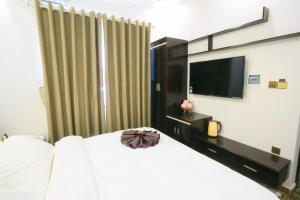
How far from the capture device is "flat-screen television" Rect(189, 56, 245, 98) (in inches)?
78.3

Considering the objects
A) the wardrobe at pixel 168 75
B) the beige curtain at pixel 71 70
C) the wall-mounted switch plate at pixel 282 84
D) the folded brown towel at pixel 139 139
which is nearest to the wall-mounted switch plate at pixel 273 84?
the wall-mounted switch plate at pixel 282 84

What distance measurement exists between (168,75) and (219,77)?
814 mm

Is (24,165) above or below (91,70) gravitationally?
below

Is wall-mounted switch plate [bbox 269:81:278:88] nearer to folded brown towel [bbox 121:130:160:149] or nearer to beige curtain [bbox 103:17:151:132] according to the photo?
folded brown towel [bbox 121:130:160:149]

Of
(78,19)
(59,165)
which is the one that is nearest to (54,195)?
(59,165)

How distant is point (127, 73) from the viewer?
2.54 m

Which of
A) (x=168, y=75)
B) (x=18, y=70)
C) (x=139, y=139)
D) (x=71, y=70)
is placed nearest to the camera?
(x=139, y=139)

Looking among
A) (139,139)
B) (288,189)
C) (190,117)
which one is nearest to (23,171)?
(139,139)

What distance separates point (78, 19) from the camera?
2145 mm

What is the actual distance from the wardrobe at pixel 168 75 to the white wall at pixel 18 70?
6.15ft

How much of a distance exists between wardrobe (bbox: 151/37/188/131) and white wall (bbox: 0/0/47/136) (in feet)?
6.15

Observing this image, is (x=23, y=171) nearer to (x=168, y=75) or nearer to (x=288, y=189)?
(x=168, y=75)

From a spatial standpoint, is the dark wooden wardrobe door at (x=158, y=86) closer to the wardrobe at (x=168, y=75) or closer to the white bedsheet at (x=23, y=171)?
the wardrobe at (x=168, y=75)

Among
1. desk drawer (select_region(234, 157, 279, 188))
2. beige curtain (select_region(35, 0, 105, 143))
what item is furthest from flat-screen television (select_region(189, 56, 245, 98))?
beige curtain (select_region(35, 0, 105, 143))
